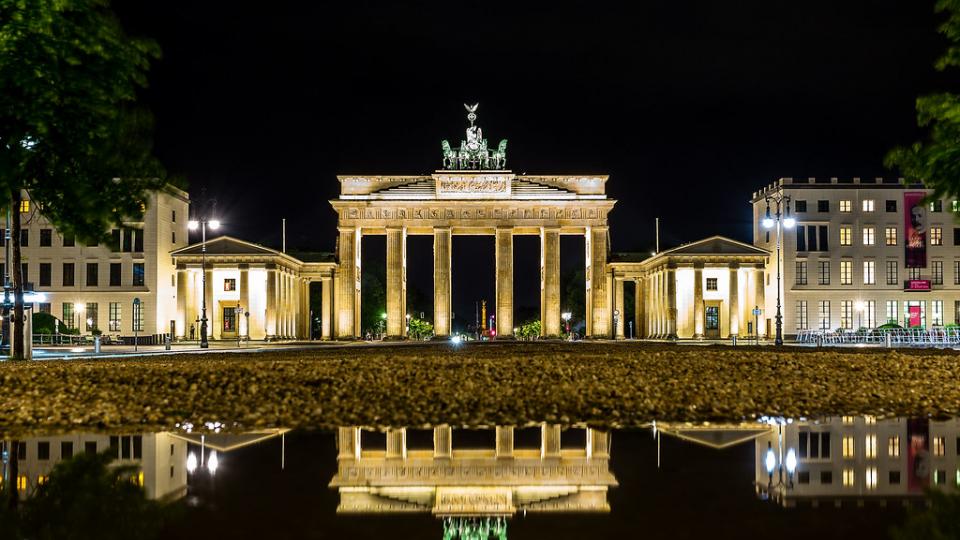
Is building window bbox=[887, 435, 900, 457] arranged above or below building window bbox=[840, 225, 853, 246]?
below

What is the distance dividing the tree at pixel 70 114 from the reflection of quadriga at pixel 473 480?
61.0ft


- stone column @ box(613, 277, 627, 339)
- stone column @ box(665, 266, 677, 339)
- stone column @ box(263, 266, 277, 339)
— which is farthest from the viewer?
stone column @ box(613, 277, 627, 339)

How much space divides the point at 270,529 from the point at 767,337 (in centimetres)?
9518

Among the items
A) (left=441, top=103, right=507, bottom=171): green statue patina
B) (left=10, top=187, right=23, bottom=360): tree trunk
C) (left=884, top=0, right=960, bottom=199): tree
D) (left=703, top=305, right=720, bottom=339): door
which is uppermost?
(left=441, top=103, right=507, bottom=171): green statue patina

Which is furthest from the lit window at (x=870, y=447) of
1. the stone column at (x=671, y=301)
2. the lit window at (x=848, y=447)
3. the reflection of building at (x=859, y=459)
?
the stone column at (x=671, y=301)

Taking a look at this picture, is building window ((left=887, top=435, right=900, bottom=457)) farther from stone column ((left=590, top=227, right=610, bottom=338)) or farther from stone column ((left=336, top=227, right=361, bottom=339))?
stone column ((left=336, top=227, right=361, bottom=339))

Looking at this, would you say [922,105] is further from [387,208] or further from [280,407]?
[387,208]

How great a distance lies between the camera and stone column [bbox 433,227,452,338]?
104m

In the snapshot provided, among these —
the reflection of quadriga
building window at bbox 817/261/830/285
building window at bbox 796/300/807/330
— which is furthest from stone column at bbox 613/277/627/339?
the reflection of quadriga

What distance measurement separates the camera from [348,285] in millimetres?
104625

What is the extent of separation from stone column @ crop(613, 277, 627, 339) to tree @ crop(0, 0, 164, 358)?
80.5 m

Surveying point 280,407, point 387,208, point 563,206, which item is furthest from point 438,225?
point 280,407

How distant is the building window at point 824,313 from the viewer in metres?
103

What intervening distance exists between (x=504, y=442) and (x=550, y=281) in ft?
299
